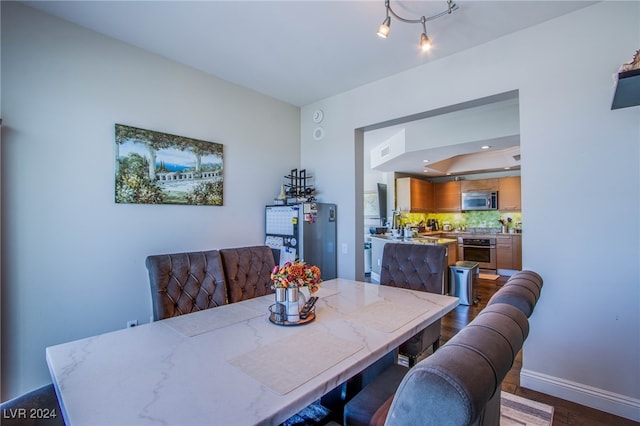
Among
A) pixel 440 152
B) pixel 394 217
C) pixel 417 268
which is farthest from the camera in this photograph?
pixel 394 217

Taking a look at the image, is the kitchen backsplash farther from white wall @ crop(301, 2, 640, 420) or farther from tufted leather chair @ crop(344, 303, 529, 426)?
tufted leather chair @ crop(344, 303, 529, 426)

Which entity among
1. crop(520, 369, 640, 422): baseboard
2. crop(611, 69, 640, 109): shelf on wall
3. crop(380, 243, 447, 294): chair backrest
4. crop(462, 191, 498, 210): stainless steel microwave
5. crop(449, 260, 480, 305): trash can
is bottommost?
crop(520, 369, 640, 422): baseboard

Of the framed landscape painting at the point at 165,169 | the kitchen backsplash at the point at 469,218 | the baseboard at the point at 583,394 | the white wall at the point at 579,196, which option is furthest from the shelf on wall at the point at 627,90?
the kitchen backsplash at the point at 469,218

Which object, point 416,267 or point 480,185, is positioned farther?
point 480,185

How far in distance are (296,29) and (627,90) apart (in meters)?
2.09

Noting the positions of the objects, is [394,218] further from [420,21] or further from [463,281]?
[420,21]

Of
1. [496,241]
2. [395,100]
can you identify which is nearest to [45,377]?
[395,100]

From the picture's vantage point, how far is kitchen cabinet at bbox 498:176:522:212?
22.8 feet

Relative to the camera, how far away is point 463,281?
Answer: 14.9ft

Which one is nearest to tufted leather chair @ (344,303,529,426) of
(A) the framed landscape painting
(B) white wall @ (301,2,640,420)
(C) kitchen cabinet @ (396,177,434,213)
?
(B) white wall @ (301,2,640,420)

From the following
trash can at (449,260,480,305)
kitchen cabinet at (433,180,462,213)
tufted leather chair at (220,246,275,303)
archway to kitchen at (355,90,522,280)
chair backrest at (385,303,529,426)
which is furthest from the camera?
kitchen cabinet at (433,180,462,213)

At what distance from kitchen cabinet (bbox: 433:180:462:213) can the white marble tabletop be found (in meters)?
6.77

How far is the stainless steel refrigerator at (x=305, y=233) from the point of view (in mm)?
3152

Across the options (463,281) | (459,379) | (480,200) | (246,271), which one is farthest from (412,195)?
(459,379)
